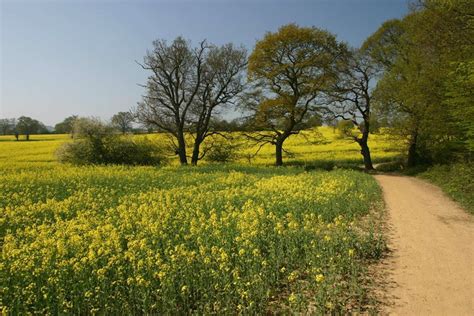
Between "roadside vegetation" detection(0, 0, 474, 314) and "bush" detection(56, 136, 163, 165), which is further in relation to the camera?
"bush" detection(56, 136, 163, 165)

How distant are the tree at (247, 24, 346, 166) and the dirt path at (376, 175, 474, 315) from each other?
17.5 meters

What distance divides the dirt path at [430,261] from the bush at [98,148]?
23.1 metres

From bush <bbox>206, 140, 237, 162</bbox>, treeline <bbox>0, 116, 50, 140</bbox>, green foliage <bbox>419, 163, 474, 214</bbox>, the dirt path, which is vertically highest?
treeline <bbox>0, 116, 50, 140</bbox>

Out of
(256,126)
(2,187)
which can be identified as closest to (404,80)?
(256,126)

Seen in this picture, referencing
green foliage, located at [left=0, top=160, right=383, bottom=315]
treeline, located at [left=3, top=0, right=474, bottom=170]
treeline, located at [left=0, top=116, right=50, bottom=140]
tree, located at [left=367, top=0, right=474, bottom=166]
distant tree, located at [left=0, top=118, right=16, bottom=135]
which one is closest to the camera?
green foliage, located at [left=0, top=160, right=383, bottom=315]

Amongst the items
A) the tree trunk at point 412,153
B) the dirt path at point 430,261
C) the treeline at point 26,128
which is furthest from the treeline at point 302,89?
the treeline at point 26,128

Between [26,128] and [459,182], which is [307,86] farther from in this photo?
[26,128]

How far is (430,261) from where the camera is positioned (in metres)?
7.25

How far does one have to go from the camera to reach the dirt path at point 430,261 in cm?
550

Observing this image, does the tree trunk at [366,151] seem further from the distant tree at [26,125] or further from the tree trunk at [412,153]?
the distant tree at [26,125]

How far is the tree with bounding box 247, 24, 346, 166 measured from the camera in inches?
1096

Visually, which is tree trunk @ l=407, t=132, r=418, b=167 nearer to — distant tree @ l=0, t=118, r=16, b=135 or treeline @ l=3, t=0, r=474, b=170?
treeline @ l=3, t=0, r=474, b=170

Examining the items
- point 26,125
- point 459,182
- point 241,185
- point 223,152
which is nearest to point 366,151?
point 459,182

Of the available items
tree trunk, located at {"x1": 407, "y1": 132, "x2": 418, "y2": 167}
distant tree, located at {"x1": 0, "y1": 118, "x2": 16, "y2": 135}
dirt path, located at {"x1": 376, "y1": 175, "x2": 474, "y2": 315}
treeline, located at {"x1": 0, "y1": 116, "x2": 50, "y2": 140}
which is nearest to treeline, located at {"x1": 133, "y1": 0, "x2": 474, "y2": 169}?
tree trunk, located at {"x1": 407, "y1": 132, "x2": 418, "y2": 167}
